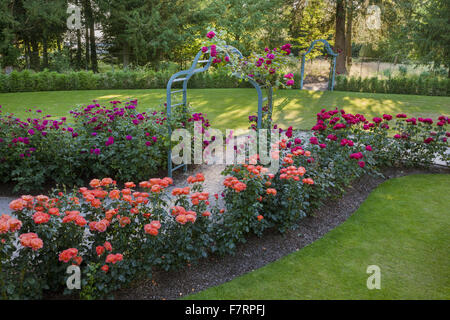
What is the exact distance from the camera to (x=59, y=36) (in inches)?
868

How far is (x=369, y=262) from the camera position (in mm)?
3604

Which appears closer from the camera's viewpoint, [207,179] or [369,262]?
[369,262]

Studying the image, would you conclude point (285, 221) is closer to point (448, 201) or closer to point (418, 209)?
point (418, 209)

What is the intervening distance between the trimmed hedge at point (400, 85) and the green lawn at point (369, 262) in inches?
476

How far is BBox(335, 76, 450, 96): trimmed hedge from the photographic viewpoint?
1520 centimetres

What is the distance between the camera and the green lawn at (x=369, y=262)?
10.2 ft

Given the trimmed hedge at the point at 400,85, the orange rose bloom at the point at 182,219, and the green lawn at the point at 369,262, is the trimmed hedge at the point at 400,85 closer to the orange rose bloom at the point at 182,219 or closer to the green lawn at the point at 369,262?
the green lawn at the point at 369,262

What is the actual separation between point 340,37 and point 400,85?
15.2 ft

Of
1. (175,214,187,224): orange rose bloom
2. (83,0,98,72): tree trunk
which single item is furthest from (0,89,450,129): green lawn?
(83,0,98,72): tree trunk

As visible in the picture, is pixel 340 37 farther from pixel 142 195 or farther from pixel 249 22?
pixel 142 195

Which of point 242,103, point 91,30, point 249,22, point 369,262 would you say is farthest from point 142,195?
point 91,30

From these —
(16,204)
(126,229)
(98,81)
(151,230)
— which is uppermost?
(98,81)
